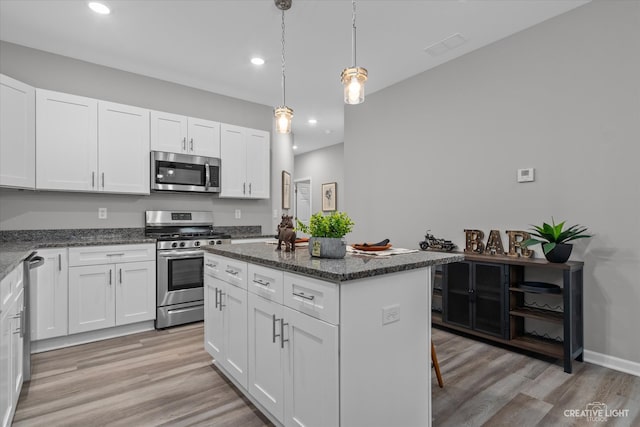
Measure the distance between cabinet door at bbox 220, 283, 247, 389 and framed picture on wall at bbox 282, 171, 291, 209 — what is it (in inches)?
132

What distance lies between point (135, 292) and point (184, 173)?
1.42 meters

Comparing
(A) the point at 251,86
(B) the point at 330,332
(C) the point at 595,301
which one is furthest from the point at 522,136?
(A) the point at 251,86

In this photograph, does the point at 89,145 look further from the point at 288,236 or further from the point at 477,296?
the point at 477,296

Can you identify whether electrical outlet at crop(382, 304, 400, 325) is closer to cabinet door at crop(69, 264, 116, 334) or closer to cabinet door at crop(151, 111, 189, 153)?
cabinet door at crop(69, 264, 116, 334)

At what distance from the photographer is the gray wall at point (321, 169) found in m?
7.44

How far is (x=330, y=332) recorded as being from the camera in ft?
4.70

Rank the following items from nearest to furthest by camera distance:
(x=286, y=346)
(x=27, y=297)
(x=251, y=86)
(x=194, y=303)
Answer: (x=286, y=346), (x=27, y=297), (x=194, y=303), (x=251, y=86)

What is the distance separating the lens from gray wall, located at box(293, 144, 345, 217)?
744 cm

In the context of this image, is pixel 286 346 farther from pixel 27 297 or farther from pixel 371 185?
pixel 371 185

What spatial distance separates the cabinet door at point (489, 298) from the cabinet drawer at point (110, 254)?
319cm

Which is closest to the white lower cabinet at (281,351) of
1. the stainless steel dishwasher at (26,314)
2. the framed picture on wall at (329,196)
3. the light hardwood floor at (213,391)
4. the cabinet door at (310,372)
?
the cabinet door at (310,372)

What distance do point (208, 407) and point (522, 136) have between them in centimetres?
332

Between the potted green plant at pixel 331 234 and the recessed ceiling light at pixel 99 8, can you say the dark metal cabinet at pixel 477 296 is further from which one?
the recessed ceiling light at pixel 99 8

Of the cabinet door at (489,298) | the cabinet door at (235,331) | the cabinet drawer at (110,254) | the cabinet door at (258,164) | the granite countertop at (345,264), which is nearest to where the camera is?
the granite countertop at (345,264)
